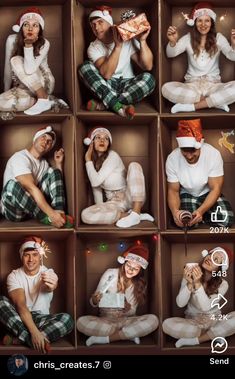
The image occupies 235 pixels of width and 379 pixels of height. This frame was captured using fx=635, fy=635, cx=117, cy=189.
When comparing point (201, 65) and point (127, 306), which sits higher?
point (201, 65)

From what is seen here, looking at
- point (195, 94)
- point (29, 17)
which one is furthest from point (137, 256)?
point (29, 17)

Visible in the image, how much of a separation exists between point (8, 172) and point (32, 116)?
150mm

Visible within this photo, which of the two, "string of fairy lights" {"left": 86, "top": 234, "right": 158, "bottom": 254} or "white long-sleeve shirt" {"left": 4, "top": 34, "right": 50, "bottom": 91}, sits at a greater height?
"white long-sleeve shirt" {"left": 4, "top": 34, "right": 50, "bottom": 91}

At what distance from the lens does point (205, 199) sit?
5.05 feet

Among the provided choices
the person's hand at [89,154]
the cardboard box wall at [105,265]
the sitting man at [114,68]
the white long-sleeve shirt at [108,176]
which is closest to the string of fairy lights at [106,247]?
the cardboard box wall at [105,265]

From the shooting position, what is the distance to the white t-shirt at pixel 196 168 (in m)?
1.53

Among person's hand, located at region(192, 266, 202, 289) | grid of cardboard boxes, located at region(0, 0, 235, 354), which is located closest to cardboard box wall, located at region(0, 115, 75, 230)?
grid of cardboard boxes, located at region(0, 0, 235, 354)

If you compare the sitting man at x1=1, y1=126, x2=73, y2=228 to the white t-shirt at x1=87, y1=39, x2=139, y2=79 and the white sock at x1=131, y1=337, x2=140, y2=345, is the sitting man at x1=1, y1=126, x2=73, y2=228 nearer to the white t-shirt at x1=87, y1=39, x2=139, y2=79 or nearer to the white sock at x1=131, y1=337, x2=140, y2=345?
the white t-shirt at x1=87, y1=39, x2=139, y2=79

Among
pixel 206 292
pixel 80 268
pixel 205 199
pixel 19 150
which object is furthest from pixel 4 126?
pixel 206 292

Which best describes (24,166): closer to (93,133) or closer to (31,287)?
(93,133)

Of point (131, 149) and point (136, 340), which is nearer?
point (136, 340)

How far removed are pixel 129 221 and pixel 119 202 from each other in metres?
0.07

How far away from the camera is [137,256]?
1537 mm

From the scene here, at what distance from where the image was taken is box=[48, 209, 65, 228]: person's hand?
1507 mm
